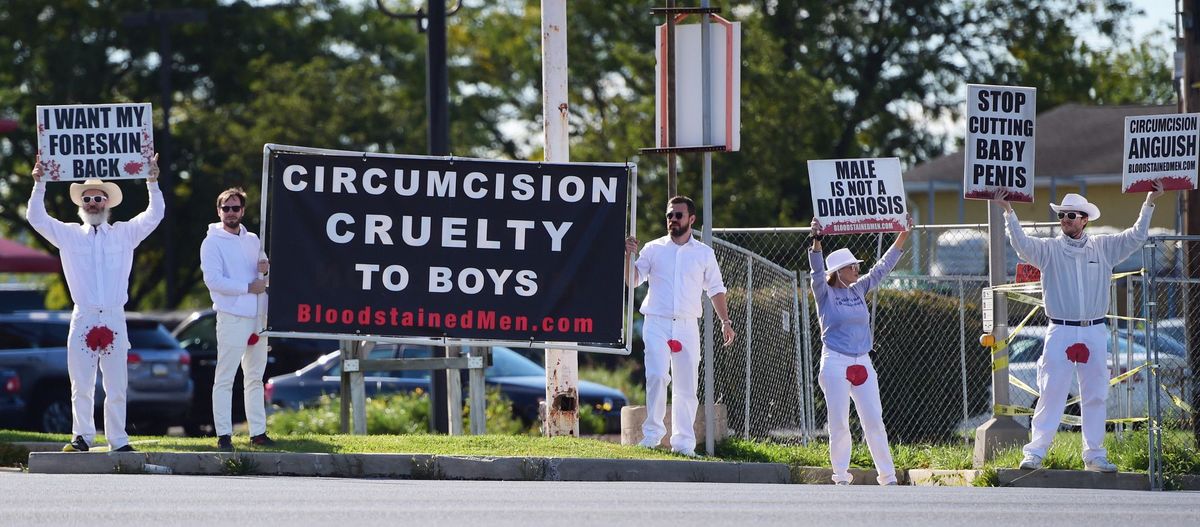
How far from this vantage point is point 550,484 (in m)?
10.2

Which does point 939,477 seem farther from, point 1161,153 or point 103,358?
point 103,358

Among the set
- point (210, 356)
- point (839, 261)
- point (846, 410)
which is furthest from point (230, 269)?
point (210, 356)

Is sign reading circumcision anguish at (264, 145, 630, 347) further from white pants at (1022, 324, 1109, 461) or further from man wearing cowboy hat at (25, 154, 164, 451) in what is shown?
white pants at (1022, 324, 1109, 461)

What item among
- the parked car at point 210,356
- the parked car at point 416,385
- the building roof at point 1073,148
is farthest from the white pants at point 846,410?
the building roof at point 1073,148

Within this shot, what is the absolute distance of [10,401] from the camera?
17375mm

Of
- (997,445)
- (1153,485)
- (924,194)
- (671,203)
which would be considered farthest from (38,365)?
(924,194)

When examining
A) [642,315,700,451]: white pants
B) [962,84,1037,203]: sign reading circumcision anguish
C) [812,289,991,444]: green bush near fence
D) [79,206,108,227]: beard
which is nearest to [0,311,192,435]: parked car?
[79,206,108,227]: beard

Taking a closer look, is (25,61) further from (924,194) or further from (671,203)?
(671,203)

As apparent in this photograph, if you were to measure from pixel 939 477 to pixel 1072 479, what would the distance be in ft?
3.91

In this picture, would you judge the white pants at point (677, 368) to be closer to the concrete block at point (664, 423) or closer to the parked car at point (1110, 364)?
the concrete block at point (664, 423)

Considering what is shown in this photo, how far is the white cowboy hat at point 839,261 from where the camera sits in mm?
11195

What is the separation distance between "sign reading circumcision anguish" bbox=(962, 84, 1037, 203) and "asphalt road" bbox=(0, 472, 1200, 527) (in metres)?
2.59

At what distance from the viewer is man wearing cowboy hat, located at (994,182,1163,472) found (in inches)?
443

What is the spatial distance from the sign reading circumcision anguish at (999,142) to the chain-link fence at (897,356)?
4.49ft
